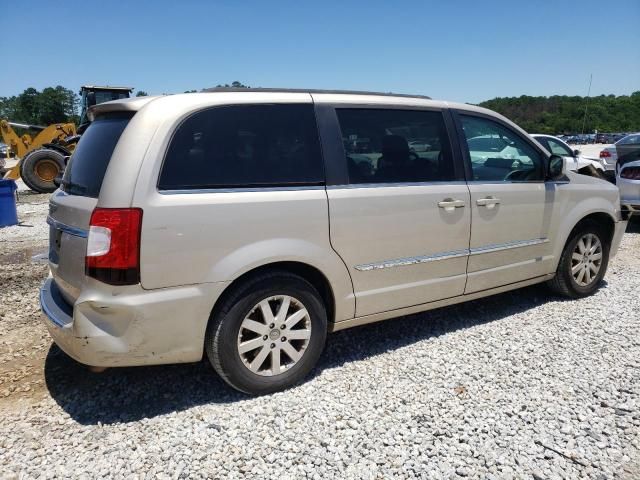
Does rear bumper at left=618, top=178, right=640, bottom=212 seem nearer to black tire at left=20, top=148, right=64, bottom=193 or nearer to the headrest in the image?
the headrest

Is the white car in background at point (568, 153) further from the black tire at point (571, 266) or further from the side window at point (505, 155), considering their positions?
the side window at point (505, 155)

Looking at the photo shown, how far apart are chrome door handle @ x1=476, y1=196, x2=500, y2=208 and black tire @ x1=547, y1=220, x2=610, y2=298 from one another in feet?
3.93

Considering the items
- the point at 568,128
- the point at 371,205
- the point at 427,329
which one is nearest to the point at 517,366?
the point at 427,329

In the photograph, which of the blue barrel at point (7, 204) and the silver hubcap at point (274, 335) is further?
the blue barrel at point (7, 204)

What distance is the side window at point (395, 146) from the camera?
10.5ft

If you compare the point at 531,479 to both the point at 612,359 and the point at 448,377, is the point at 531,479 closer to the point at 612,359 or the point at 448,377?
the point at 448,377

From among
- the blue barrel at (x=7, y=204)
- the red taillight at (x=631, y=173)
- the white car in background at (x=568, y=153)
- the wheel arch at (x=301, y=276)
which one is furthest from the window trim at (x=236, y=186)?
the white car in background at (x=568, y=153)

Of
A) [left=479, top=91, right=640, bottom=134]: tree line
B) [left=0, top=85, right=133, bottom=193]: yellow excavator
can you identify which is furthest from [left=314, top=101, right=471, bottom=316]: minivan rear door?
[left=479, top=91, right=640, bottom=134]: tree line

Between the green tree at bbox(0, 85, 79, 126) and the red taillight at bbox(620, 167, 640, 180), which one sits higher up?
the green tree at bbox(0, 85, 79, 126)

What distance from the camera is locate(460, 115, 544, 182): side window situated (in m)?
3.94

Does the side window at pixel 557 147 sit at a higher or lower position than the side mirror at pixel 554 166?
higher

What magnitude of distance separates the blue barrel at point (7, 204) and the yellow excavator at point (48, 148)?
3.25 meters

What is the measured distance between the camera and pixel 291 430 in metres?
2.65

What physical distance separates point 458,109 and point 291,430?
2711 mm
